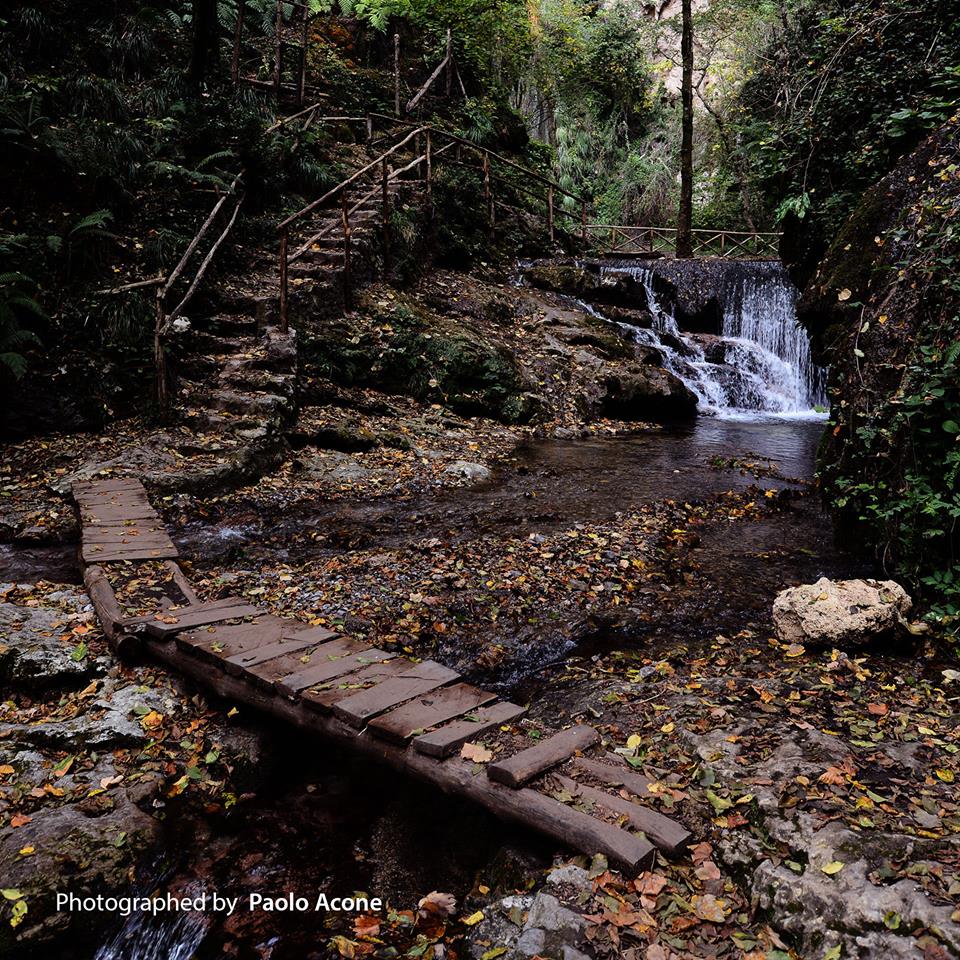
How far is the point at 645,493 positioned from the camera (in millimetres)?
7266

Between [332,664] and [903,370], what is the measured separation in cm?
420

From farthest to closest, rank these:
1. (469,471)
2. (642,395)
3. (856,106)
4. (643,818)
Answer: (642,395) → (856,106) → (469,471) → (643,818)

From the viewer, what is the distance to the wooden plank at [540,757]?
260 centimetres

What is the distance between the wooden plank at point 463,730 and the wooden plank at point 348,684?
0.53 meters

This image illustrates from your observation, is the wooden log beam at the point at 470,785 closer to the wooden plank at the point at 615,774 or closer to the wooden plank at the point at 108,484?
the wooden plank at the point at 615,774

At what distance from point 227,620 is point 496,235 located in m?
13.2

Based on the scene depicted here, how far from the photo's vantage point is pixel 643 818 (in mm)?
2441

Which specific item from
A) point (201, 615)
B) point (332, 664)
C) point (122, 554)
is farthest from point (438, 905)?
point (122, 554)

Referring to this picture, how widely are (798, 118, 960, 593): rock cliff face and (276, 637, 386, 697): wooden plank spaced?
3.31 metres

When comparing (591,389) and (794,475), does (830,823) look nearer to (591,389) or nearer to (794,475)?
(794,475)

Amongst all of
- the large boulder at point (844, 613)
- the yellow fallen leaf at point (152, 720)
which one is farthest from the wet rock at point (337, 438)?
the large boulder at point (844, 613)

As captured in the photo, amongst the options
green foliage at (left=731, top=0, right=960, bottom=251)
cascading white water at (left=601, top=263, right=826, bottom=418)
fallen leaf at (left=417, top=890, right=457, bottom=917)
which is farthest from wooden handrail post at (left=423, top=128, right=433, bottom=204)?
fallen leaf at (left=417, top=890, right=457, bottom=917)

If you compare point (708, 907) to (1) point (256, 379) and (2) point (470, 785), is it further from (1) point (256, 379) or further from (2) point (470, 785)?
(1) point (256, 379)

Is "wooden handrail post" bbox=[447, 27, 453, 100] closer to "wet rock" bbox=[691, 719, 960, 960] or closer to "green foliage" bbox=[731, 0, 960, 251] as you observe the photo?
"green foliage" bbox=[731, 0, 960, 251]
